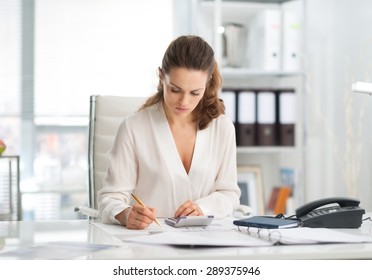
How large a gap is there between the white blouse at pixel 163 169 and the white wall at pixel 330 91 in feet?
6.21

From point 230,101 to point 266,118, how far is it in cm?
23

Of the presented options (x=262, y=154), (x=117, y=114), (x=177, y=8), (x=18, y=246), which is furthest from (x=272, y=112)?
(x=18, y=246)

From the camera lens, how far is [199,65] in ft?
6.22

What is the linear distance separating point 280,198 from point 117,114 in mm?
1476

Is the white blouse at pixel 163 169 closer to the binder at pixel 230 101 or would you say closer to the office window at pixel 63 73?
the binder at pixel 230 101

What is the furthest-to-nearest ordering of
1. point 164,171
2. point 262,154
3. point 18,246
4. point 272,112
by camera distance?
point 262,154
point 272,112
point 164,171
point 18,246

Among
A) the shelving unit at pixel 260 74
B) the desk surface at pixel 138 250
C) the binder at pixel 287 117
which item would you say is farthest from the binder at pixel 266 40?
the desk surface at pixel 138 250

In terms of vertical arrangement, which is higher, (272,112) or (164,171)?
(272,112)

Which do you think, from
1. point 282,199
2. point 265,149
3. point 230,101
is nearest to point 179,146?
point 230,101

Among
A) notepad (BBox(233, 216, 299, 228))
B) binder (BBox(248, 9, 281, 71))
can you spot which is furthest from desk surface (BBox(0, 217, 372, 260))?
binder (BBox(248, 9, 281, 71))

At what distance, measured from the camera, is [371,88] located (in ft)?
5.25

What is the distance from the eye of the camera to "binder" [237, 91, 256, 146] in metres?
3.44

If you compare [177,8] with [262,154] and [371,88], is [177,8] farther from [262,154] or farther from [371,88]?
[371,88]

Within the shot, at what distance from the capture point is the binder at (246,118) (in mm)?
3441
